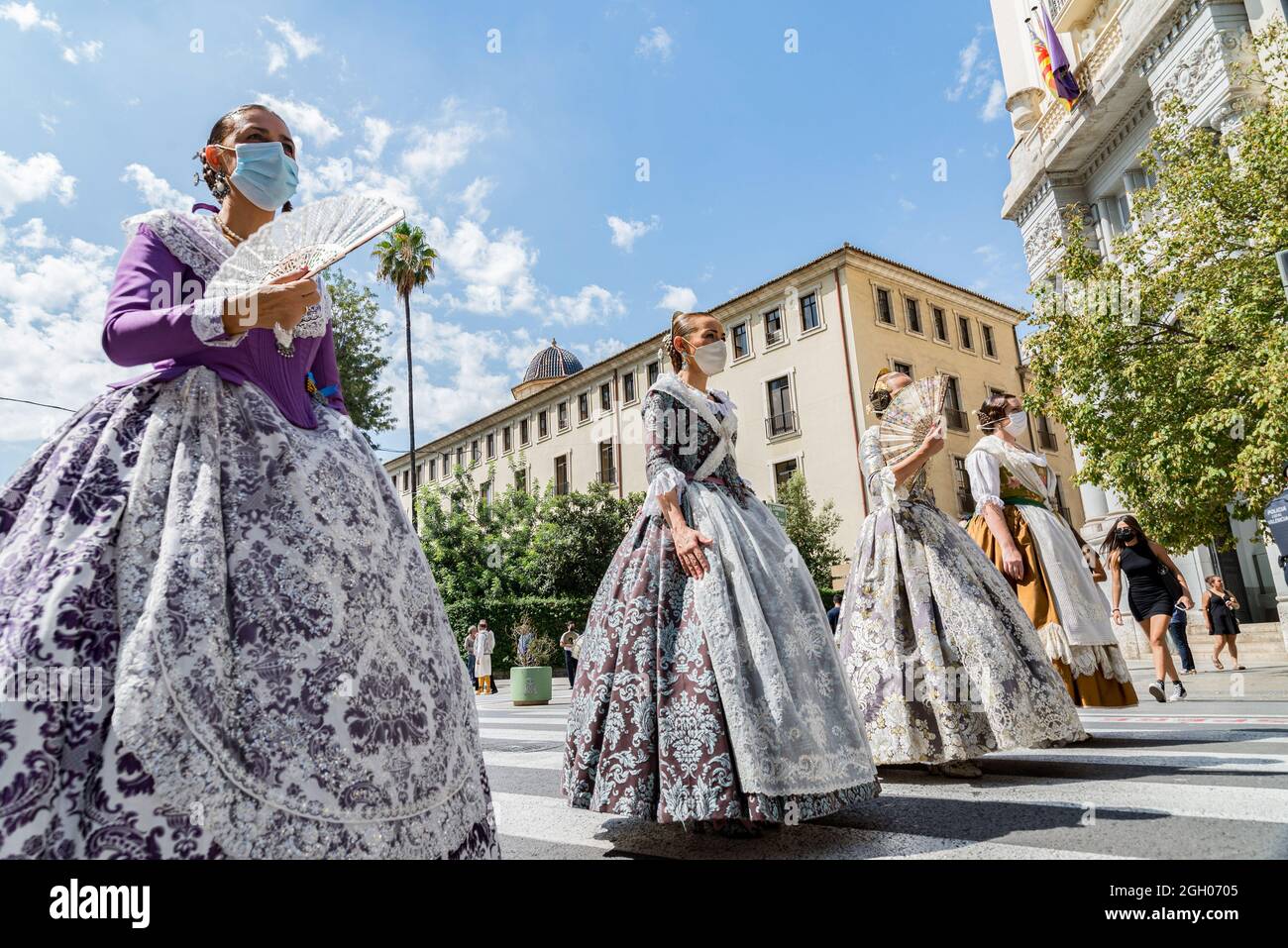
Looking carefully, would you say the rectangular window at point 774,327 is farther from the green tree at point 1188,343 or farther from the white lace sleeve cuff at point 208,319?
the white lace sleeve cuff at point 208,319

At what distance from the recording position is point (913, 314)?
3294 cm

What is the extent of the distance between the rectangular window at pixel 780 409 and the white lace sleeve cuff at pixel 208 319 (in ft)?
100.0

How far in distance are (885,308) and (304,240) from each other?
31904 mm

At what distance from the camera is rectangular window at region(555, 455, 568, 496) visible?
4091 cm

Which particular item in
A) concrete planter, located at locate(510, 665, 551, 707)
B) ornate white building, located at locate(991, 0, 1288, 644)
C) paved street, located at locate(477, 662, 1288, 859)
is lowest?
paved street, located at locate(477, 662, 1288, 859)

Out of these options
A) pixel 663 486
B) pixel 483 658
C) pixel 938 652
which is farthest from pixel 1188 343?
pixel 483 658

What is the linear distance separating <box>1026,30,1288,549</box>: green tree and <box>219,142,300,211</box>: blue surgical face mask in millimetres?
10204

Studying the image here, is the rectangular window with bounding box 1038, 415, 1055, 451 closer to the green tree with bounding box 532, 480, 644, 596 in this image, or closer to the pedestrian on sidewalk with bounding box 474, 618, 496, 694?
the green tree with bounding box 532, 480, 644, 596

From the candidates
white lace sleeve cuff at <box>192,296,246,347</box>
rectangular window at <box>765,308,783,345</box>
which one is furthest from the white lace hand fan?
rectangular window at <box>765,308,783,345</box>

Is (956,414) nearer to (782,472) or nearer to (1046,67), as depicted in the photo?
(782,472)

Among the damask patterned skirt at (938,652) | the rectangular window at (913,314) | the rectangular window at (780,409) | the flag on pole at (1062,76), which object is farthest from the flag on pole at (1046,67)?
the damask patterned skirt at (938,652)

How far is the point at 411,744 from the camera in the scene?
5.16 feet

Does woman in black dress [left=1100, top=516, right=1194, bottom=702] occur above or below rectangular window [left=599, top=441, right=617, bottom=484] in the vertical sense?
below
